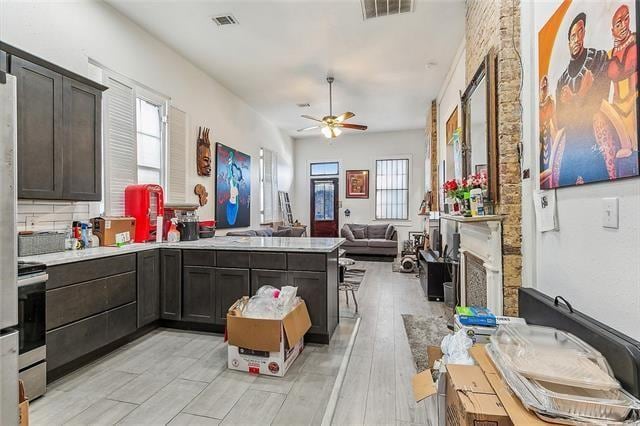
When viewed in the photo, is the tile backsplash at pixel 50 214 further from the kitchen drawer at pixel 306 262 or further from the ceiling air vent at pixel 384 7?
the ceiling air vent at pixel 384 7

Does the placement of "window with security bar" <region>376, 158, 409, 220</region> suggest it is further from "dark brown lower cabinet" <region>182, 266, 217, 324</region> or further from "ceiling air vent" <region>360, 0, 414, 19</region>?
"dark brown lower cabinet" <region>182, 266, 217, 324</region>

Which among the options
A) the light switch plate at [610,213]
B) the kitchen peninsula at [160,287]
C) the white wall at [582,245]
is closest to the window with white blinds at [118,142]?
the kitchen peninsula at [160,287]

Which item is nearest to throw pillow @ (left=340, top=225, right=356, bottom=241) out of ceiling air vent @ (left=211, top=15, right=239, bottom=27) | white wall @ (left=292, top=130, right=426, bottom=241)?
white wall @ (left=292, top=130, right=426, bottom=241)

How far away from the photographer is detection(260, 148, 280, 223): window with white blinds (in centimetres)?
732

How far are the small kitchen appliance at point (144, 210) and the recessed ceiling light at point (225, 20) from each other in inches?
81.8

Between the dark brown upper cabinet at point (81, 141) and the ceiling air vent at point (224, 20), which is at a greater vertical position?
the ceiling air vent at point (224, 20)

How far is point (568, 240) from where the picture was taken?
5.36 feet

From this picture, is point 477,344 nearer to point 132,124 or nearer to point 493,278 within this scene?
point 493,278

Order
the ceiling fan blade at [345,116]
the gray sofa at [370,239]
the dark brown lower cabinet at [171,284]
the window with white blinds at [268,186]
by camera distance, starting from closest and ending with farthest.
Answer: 1. the dark brown lower cabinet at [171,284]
2. the ceiling fan blade at [345,116]
3. the window with white blinds at [268,186]
4. the gray sofa at [370,239]

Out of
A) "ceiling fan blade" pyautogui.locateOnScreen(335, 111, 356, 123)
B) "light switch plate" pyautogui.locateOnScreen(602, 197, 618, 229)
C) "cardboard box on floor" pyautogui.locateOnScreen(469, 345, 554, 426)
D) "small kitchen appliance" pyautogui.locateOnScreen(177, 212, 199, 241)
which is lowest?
"cardboard box on floor" pyautogui.locateOnScreen(469, 345, 554, 426)

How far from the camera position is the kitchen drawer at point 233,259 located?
3098 millimetres

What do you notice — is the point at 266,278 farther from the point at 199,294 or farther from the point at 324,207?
the point at 324,207

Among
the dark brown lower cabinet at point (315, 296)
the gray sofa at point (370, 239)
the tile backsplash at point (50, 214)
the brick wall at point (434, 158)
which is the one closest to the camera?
the tile backsplash at point (50, 214)

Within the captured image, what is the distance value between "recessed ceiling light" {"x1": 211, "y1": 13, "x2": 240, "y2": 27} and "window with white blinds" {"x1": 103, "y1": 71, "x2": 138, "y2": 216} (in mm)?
1269
